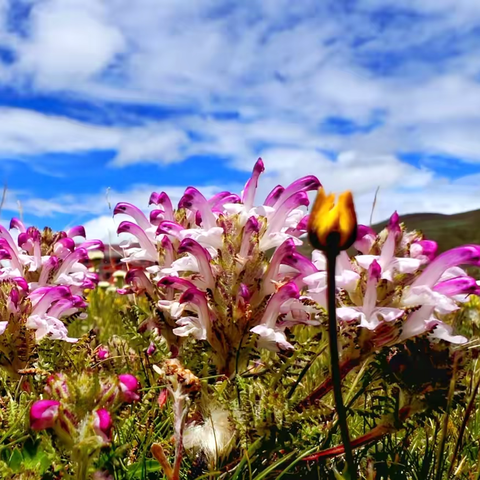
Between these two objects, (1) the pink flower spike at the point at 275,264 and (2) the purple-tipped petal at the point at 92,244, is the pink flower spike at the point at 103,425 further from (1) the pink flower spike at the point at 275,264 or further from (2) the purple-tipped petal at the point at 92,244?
(2) the purple-tipped petal at the point at 92,244

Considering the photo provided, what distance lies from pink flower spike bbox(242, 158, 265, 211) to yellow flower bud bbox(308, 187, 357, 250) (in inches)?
47.2

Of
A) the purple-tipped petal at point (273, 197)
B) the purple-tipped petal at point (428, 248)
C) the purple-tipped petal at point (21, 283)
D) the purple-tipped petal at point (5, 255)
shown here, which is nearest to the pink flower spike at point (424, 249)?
the purple-tipped petal at point (428, 248)

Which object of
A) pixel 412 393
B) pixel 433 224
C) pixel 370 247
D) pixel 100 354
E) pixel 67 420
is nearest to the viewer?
pixel 67 420

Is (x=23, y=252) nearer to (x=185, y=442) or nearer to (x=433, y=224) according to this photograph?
(x=185, y=442)

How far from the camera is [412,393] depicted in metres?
1.65

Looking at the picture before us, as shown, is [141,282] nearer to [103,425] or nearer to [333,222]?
[103,425]

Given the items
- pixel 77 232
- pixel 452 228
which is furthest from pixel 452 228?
pixel 77 232

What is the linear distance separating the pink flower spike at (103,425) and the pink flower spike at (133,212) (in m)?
1.43

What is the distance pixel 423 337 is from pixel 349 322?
0.74 ft

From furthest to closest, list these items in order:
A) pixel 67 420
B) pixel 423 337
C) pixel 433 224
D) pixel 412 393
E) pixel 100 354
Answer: pixel 433 224 → pixel 100 354 → pixel 423 337 → pixel 412 393 → pixel 67 420

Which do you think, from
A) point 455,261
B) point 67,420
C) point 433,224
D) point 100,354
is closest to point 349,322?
point 455,261

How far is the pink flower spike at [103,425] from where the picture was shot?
135 cm

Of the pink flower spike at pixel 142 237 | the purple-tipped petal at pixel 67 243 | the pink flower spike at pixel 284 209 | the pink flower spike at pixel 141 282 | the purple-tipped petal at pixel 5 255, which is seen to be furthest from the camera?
the purple-tipped petal at pixel 67 243

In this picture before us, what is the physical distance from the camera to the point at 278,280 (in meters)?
2.11
